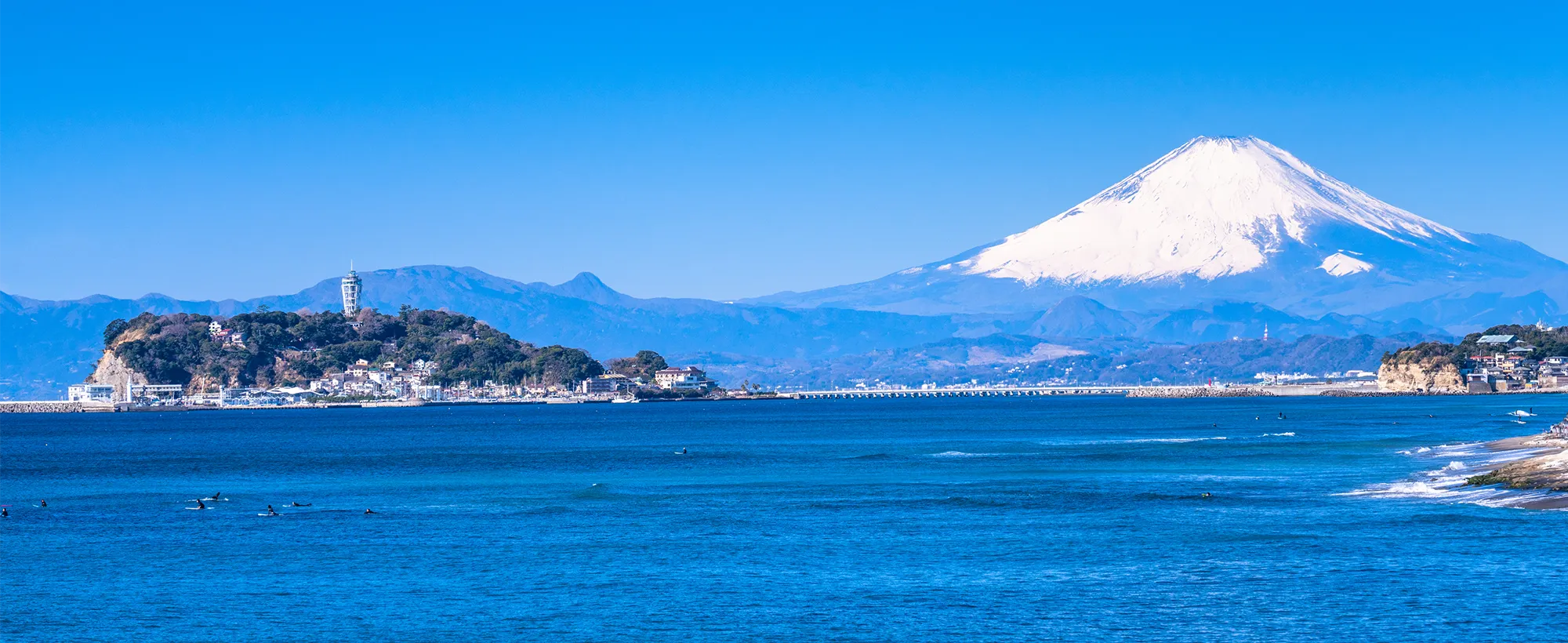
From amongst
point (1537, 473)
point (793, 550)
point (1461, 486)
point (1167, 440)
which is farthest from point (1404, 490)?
point (1167, 440)

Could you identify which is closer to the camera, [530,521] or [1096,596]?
[1096,596]

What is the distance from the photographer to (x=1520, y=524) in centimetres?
4438

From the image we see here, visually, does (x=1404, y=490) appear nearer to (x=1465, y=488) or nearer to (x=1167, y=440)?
(x=1465, y=488)

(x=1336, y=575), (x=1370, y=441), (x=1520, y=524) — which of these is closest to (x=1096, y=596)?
(x=1336, y=575)

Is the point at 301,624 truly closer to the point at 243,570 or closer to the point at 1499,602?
the point at 243,570

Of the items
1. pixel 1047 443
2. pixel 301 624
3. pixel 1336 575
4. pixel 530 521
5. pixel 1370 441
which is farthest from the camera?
pixel 1047 443

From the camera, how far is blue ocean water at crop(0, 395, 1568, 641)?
33625 mm

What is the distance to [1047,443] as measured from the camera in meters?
99.8

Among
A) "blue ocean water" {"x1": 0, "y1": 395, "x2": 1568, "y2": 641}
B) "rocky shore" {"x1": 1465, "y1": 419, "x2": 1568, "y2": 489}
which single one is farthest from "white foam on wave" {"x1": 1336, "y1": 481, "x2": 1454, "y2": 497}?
"rocky shore" {"x1": 1465, "y1": 419, "x2": 1568, "y2": 489}

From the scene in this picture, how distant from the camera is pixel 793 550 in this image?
44188mm

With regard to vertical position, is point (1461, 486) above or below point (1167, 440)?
below

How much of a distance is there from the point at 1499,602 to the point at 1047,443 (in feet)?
217

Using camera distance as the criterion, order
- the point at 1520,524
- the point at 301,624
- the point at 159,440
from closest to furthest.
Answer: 1. the point at 301,624
2. the point at 1520,524
3. the point at 159,440

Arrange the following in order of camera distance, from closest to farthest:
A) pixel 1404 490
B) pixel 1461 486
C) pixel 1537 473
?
pixel 1537 473
pixel 1461 486
pixel 1404 490
